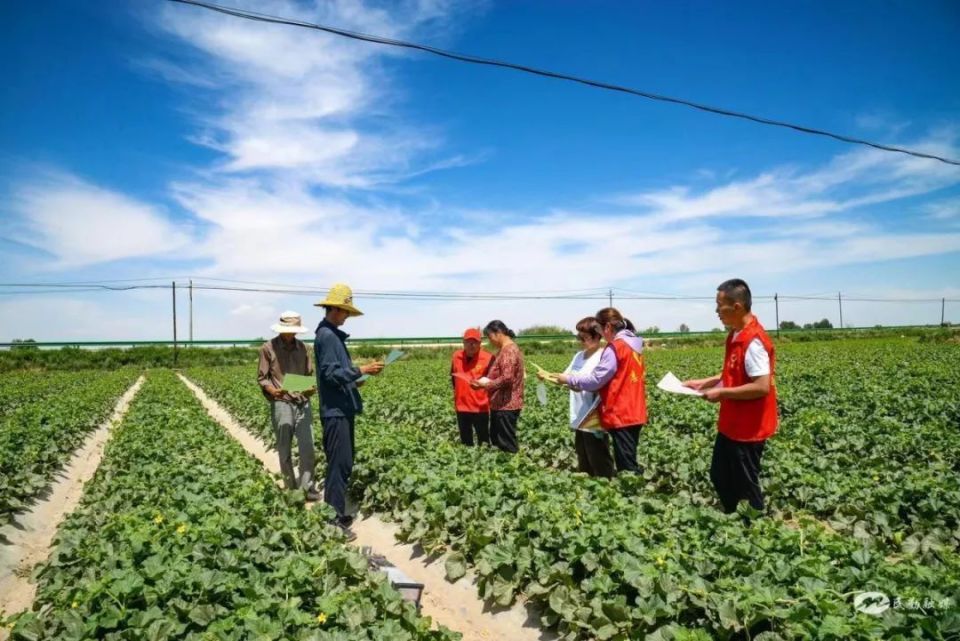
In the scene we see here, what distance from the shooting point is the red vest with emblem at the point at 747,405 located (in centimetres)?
400

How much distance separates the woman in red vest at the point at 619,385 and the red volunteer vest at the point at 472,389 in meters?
1.93

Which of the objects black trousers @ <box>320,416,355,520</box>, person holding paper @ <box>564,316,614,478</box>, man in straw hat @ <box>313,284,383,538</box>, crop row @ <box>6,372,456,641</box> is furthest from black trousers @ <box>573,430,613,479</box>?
crop row @ <box>6,372,456,641</box>

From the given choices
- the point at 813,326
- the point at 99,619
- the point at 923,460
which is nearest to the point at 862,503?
the point at 923,460

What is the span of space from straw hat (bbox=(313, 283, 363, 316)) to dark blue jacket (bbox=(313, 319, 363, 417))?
0.18 m

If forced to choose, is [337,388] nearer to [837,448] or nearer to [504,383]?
[504,383]

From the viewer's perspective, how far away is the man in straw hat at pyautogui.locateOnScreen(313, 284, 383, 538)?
5.30 m

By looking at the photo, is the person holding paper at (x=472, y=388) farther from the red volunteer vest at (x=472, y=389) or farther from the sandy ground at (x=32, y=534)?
the sandy ground at (x=32, y=534)

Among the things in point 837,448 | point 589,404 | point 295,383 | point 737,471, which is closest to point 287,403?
point 295,383

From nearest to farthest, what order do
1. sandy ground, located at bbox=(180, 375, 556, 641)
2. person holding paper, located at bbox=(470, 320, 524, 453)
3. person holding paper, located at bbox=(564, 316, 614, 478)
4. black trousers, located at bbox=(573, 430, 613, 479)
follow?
sandy ground, located at bbox=(180, 375, 556, 641), person holding paper, located at bbox=(564, 316, 614, 478), black trousers, located at bbox=(573, 430, 613, 479), person holding paper, located at bbox=(470, 320, 524, 453)

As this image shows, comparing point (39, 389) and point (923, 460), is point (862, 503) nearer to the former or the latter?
point (923, 460)

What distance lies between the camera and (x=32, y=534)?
246 inches

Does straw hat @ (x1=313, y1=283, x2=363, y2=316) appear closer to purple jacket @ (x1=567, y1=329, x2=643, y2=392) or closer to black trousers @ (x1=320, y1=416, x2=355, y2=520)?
black trousers @ (x1=320, y1=416, x2=355, y2=520)

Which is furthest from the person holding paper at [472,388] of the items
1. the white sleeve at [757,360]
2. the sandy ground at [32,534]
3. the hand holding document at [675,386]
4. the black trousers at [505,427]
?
the sandy ground at [32,534]

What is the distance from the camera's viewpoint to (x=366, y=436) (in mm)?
8398
